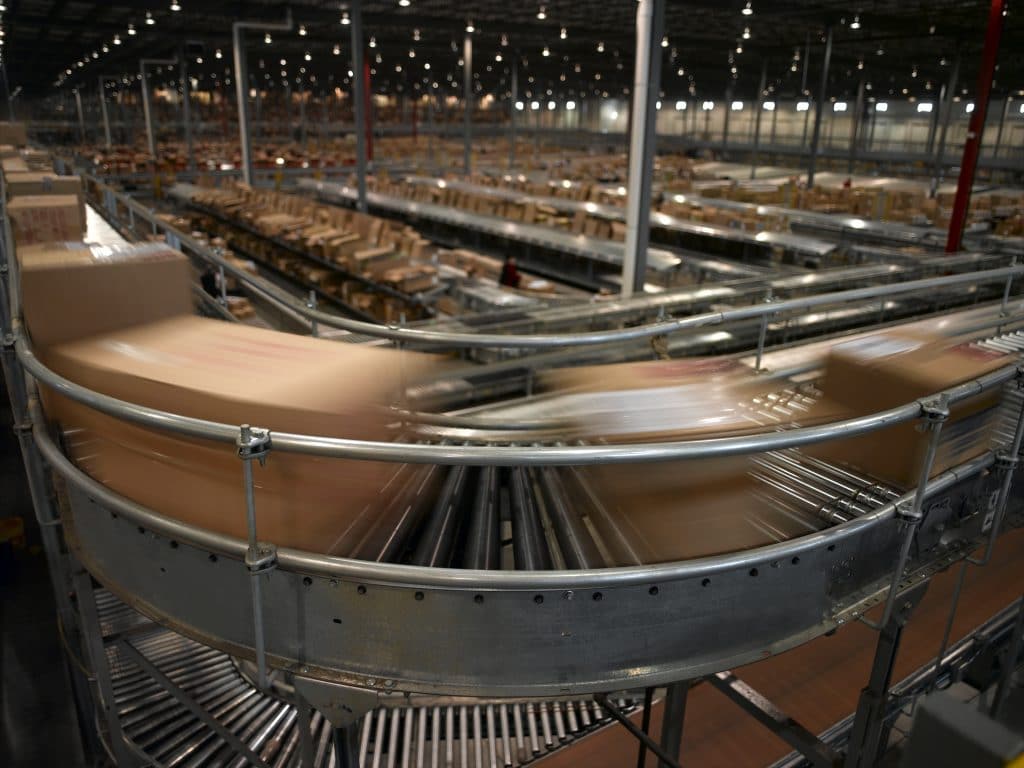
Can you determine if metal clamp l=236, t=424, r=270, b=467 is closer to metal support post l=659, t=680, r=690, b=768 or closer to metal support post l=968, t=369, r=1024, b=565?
metal support post l=659, t=680, r=690, b=768

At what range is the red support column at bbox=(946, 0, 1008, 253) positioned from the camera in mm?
9172

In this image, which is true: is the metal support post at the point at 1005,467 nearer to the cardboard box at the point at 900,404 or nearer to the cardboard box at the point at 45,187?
the cardboard box at the point at 900,404

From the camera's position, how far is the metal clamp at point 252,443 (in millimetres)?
1483

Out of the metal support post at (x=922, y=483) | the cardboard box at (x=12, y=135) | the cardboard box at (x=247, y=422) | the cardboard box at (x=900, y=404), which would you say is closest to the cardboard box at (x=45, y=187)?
the cardboard box at (x=247, y=422)

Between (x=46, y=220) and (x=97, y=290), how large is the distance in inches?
125

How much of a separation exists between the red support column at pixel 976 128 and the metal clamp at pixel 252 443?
10.4 metres

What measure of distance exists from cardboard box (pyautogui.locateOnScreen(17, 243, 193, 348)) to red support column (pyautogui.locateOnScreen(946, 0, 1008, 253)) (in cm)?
1005

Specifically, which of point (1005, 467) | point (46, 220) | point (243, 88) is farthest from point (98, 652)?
point (243, 88)

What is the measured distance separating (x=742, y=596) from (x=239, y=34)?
1832 cm

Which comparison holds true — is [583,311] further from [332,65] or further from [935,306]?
[332,65]

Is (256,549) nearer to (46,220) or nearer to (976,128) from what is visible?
(46,220)

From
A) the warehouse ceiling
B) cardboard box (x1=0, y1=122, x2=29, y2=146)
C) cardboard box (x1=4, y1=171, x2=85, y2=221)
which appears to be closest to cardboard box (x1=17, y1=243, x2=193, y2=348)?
cardboard box (x1=4, y1=171, x2=85, y2=221)

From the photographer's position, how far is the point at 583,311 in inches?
214

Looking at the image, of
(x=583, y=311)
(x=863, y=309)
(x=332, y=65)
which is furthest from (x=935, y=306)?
(x=332, y=65)
